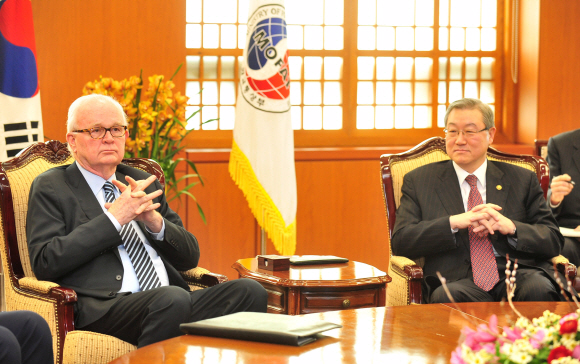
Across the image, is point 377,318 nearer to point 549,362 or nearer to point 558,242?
point 549,362

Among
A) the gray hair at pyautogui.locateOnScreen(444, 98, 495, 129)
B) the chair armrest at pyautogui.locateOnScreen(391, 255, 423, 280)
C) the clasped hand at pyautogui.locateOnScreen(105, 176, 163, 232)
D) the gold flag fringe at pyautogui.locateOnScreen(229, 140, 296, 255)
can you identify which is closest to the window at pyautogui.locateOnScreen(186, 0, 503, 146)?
the gold flag fringe at pyautogui.locateOnScreen(229, 140, 296, 255)

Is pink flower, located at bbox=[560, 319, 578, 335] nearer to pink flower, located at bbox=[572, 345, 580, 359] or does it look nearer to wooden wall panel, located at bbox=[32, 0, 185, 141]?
pink flower, located at bbox=[572, 345, 580, 359]

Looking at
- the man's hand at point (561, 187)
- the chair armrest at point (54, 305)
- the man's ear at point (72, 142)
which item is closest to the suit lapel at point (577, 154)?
the man's hand at point (561, 187)

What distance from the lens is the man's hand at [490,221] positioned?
2.77 meters

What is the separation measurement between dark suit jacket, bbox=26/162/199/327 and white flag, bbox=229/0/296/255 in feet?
4.89

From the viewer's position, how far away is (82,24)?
171 inches

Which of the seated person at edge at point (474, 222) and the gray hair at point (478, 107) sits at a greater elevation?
the gray hair at point (478, 107)

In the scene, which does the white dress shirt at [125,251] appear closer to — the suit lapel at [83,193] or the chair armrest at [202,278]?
the suit lapel at [83,193]

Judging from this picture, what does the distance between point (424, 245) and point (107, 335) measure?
1.36 metres

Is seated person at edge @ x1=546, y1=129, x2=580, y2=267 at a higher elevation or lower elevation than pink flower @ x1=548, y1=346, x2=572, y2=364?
higher

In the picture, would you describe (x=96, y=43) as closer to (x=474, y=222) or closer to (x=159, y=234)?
(x=159, y=234)

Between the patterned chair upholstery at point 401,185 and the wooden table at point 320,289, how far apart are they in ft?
0.36

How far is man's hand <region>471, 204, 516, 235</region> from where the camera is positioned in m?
2.77

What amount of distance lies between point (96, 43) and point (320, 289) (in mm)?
2573
